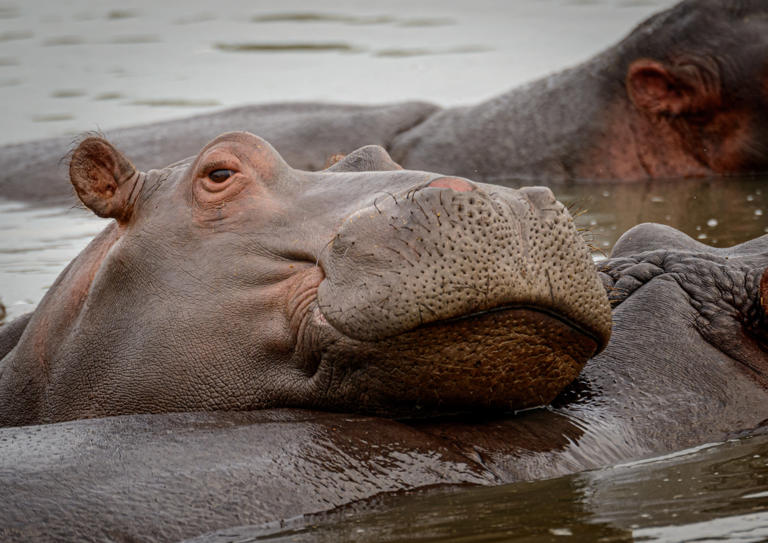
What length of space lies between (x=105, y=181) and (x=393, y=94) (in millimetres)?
12566

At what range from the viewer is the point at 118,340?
457 centimetres

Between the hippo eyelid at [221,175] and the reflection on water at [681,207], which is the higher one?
the hippo eyelid at [221,175]

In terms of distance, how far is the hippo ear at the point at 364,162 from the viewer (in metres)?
4.80

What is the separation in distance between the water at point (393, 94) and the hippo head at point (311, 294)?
1.34 ft

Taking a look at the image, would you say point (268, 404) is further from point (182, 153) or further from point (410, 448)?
point (182, 153)

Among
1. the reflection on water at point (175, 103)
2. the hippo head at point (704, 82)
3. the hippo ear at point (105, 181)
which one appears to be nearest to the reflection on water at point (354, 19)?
the reflection on water at point (175, 103)

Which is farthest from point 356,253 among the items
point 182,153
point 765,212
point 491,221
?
point 182,153

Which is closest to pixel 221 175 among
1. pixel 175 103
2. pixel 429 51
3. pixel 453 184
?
pixel 453 184

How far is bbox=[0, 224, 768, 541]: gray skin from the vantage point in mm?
3639

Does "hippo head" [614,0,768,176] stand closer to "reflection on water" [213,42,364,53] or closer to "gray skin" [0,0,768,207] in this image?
"gray skin" [0,0,768,207]

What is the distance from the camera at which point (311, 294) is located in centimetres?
418

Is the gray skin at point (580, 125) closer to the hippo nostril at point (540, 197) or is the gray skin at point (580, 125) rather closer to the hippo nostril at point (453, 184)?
the hippo nostril at point (540, 197)

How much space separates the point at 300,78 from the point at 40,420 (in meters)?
14.2

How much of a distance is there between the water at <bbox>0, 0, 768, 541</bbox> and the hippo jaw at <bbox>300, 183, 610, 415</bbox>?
357 millimetres
